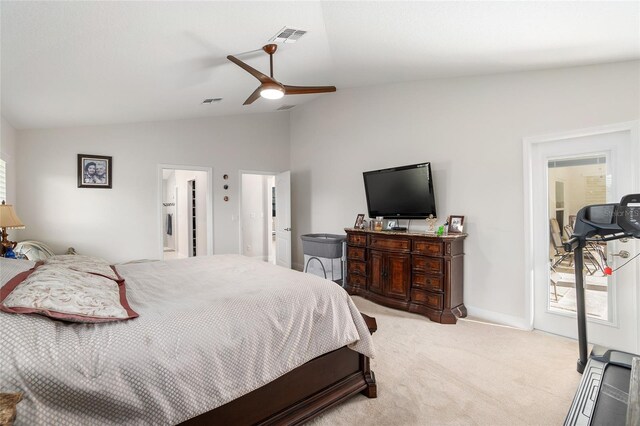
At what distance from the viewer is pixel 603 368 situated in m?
1.58

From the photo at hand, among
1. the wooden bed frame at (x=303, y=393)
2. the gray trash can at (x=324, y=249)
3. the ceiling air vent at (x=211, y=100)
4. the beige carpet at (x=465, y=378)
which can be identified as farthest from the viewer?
the gray trash can at (x=324, y=249)

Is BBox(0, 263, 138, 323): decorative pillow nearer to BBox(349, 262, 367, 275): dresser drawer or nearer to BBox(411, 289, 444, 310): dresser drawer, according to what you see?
BBox(411, 289, 444, 310): dresser drawer

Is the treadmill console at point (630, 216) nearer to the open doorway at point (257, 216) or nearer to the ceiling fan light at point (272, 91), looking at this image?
the ceiling fan light at point (272, 91)

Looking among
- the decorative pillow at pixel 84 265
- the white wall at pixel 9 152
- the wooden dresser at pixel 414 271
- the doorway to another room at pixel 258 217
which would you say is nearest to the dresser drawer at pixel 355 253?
the wooden dresser at pixel 414 271

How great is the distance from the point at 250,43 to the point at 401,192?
8.03 ft

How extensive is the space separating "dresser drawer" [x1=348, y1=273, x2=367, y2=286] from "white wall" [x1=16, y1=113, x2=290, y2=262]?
2.38 meters

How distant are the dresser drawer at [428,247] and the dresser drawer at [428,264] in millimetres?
64

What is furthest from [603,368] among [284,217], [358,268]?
[284,217]

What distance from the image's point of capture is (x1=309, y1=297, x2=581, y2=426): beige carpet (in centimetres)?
188

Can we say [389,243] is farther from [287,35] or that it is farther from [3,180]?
[3,180]

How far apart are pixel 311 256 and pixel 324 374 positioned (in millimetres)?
3013

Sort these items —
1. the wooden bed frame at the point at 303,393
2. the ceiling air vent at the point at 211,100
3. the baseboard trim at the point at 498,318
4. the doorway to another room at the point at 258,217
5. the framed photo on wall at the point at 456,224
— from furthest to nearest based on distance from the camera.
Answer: the doorway to another room at the point at 258,217
the ceiling air vent at the point at 211,100
the framed photo on wall at the point at 456,224
the baseboard trim at the point at 498,318
the wooden bed frame at the point at 303,393

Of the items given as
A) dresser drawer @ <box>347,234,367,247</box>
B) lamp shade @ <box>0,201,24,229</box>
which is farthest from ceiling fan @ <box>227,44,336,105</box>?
lamp shade @ <box>0,201,24,229</box>

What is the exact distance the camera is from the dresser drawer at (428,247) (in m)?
3.43
